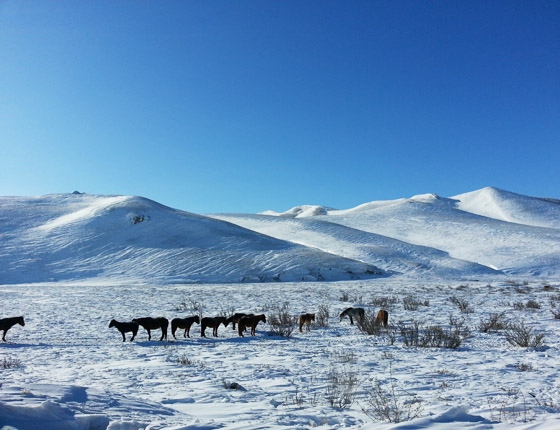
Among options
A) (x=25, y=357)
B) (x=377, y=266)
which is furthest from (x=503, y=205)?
(x=25, y=357)

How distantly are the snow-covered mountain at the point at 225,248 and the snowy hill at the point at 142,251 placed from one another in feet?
0.36

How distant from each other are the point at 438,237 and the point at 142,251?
49.3 m

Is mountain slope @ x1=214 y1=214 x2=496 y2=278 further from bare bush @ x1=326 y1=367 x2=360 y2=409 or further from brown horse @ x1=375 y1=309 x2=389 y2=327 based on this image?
bare bush @ x1=326 y1=367 x2=360 y2=409

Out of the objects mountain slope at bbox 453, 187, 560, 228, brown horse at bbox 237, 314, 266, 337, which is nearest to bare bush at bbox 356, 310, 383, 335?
brown horse at bbox 237, 314, 266, 337

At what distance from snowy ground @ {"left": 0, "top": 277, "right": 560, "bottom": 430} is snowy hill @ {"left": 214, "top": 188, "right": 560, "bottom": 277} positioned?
38850 millimetres

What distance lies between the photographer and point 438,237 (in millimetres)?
67125

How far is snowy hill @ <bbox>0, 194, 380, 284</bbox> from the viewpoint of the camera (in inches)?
1566

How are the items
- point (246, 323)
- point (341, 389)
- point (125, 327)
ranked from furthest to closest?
point (246, 323) < point (125, 327) < point (341, 389)

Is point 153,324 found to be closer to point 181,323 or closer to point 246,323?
point 181,323

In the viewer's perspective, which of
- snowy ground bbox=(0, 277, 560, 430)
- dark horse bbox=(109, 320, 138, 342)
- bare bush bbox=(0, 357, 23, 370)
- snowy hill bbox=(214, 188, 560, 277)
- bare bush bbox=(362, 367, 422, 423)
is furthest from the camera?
snowy hill bbox=(214, 188, 560, 277)

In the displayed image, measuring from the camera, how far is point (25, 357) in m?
7.50

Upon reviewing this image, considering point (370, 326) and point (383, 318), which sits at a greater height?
point (383, 318)

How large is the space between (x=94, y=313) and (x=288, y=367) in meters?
10.9

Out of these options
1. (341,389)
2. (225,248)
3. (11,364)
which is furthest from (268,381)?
(225,248)
